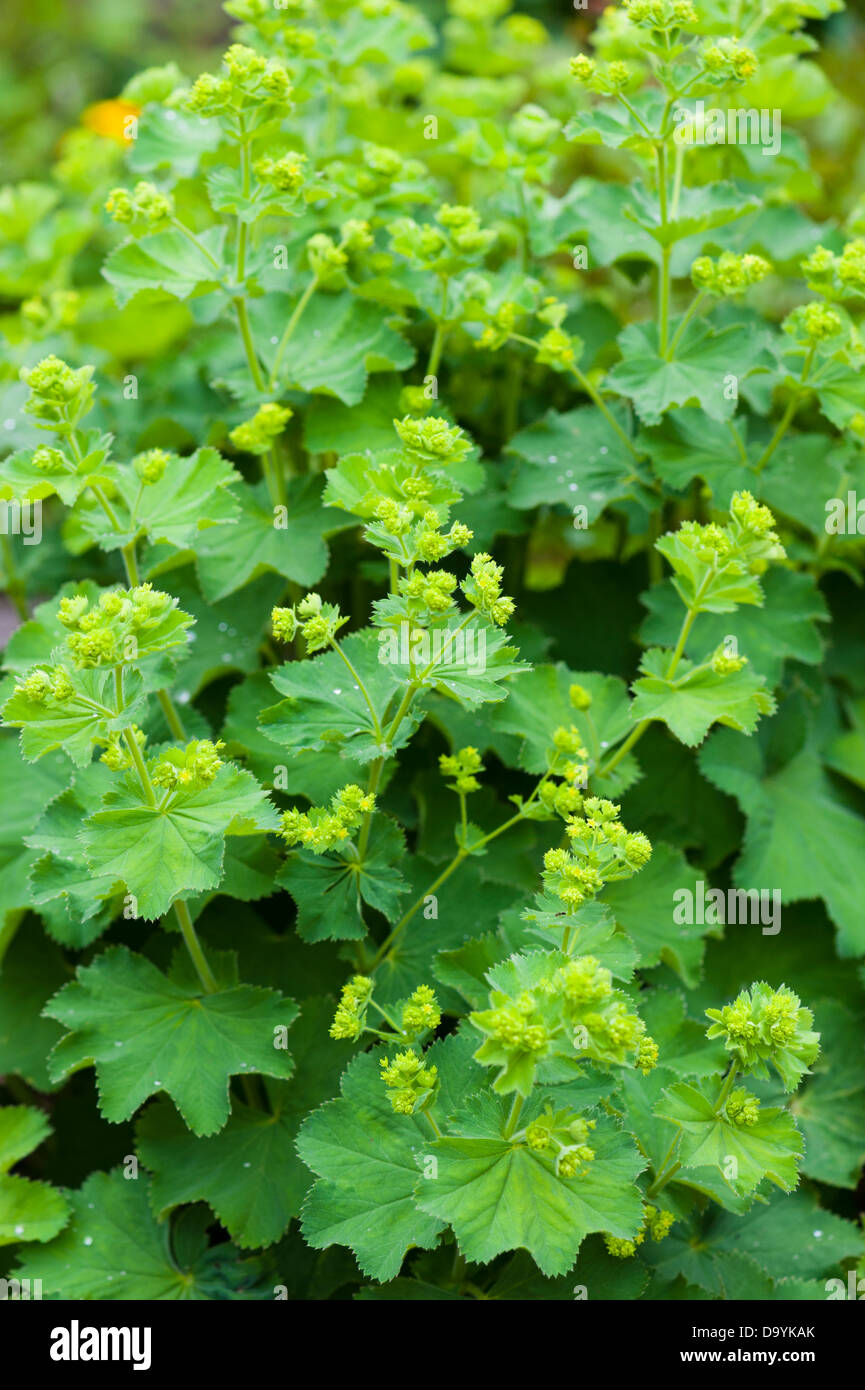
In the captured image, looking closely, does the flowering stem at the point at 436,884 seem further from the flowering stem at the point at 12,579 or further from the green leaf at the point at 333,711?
the flowering stem at the point at 12,579

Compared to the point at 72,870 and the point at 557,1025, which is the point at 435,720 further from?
the point at 557,1025

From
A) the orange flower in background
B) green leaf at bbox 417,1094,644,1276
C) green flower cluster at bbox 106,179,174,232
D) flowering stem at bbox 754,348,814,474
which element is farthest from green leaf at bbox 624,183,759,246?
the orange flower in background

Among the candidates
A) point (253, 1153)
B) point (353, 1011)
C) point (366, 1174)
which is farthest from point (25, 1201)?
point (353, 1011)

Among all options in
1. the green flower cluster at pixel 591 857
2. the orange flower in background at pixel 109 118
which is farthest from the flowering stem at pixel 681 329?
the orange flower in background at pixel 109 118
